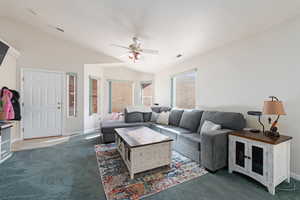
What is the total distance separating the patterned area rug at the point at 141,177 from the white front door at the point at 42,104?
2585 mm

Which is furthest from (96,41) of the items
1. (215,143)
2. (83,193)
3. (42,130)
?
(215,143)

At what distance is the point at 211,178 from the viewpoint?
1982mm

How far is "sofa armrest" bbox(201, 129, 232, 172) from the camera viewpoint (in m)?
2.07

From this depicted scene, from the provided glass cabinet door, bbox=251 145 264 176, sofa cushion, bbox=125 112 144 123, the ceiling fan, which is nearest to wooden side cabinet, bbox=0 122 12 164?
sofa cushion, bbox=125 112 144 123

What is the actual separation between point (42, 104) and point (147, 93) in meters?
3.86

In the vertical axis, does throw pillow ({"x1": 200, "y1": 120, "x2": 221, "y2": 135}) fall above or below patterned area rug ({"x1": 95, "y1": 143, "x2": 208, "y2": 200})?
above

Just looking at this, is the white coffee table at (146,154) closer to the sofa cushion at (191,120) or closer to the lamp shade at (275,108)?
the sofa cushion at (191,120)

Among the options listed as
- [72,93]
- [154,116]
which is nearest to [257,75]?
[154,116]

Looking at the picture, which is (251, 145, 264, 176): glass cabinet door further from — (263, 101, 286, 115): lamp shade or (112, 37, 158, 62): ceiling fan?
(112, 37, 158, 62): ceiling fan

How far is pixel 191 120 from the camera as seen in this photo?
126 inches

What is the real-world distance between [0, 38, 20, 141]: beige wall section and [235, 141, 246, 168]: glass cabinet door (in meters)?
5.36

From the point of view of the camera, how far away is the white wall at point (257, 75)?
196 cm

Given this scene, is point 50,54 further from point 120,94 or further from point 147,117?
point 147,117

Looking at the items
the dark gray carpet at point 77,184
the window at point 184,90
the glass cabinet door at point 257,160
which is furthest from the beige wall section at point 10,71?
the glass cabinet door at point 257,160
